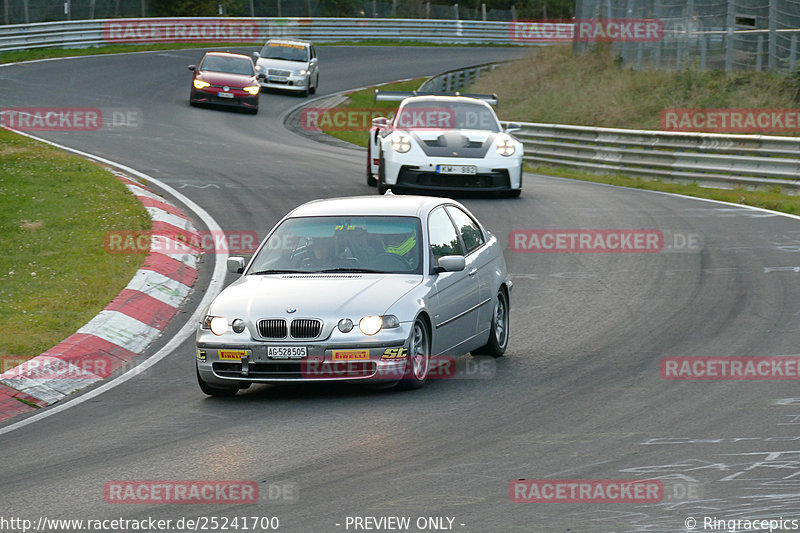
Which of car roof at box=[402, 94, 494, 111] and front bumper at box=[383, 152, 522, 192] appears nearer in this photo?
front bumper at box=[383, 152, 522, 192]

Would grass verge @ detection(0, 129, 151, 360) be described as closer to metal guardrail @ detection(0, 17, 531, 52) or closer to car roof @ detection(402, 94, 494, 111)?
car roof @ detection(402, 94, 494, 111)

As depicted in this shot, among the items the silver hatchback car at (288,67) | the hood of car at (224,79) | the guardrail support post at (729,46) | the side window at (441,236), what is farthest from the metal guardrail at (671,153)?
the silver hatchback car at (288,67)

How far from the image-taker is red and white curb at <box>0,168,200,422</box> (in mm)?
9523

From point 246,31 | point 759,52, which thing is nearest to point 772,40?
point 759,52

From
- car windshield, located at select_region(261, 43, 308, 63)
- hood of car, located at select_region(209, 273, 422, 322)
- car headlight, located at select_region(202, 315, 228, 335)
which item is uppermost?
hood of car, located at select_region(209, 273, 422, 322)

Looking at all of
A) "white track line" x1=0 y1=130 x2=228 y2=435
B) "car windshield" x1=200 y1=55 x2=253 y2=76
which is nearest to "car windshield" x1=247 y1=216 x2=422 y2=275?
"white track line" x1=0 y1=130 x2=228 y2=435

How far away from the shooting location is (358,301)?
357 inches

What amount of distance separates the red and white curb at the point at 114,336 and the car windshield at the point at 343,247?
1651mm

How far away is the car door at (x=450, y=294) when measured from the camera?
9.66m

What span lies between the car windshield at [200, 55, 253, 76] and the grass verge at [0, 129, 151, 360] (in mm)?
15088

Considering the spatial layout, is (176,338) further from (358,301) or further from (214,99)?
(214,99)

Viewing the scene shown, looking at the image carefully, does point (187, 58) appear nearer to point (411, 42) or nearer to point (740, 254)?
point (411, 42)

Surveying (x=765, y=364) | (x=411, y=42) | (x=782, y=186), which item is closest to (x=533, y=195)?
(x=782, y=186)

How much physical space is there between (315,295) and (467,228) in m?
2.30
